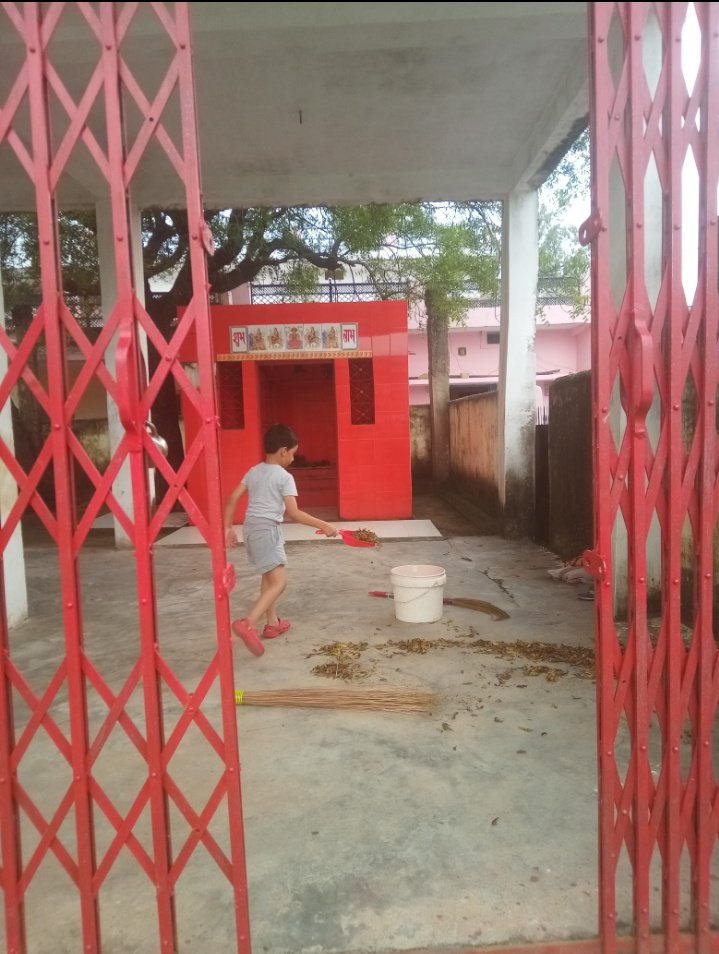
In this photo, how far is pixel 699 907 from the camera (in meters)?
1.55

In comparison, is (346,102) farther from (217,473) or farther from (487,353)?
(487,353)

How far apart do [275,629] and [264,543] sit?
58 centimetres

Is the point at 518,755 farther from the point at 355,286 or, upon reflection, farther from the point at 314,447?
the point at 355,286

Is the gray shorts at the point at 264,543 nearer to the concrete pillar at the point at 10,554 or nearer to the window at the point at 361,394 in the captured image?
the concrete pillar at the point at 10,554

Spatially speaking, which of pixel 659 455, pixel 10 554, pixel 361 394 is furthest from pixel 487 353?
pixel 659 455

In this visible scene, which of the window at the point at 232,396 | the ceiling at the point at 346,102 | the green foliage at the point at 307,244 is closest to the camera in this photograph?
the ceiling at the point at 346,102

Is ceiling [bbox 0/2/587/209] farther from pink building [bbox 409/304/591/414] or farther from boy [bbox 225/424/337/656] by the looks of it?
pink building [bbox 409/304/591/414]

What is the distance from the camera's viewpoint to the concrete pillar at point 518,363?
6.84 metres

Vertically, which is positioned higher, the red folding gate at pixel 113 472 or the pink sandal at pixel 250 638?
the red folding gate at pixel 113 472

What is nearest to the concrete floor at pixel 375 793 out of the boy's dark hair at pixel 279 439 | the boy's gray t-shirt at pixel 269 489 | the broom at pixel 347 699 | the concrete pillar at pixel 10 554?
the broom at pixel 347 699

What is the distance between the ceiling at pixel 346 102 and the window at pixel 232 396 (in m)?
2.07

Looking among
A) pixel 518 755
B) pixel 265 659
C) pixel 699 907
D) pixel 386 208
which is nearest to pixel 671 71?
pixel 699 907

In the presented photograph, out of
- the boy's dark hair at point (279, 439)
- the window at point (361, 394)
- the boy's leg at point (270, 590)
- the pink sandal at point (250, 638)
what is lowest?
the pink sandal at point (250, 638)

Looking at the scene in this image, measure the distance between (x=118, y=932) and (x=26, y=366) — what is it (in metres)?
1.45
